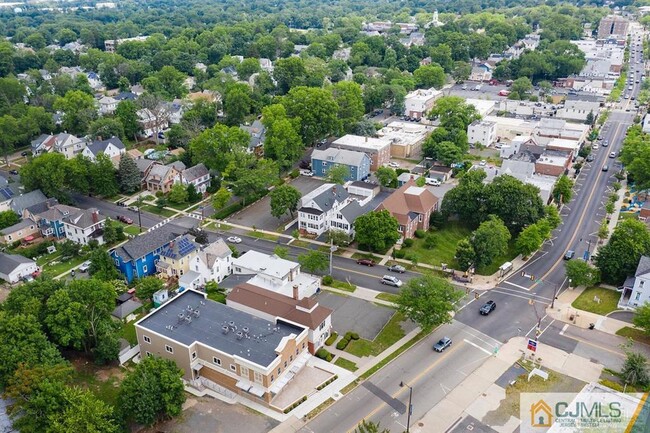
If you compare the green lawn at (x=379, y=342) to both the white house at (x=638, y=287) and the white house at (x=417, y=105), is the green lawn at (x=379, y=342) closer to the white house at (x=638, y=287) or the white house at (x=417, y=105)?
the white house at (x=638, y=287)

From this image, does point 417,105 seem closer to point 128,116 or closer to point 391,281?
point 128,116

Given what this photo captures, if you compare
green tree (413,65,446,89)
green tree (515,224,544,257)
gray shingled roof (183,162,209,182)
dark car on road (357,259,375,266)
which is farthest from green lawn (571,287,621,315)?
green tree (413,65,446,89)

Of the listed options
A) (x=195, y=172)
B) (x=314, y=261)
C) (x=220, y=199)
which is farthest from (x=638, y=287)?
(x=195, y=172)

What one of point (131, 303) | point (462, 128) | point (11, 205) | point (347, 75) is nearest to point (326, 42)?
point (347, 75)

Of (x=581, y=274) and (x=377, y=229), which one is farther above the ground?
(x=377, y=229)

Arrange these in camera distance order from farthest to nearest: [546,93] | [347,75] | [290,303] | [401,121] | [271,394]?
[347,75] < [546,93] < [401,121] < [290,303] < [271,394]

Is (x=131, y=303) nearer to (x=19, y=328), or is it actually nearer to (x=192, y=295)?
(x=192, y=295)
